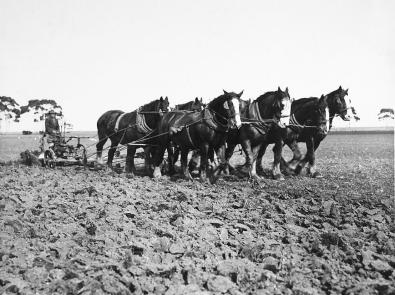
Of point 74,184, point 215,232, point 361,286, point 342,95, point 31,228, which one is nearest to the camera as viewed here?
point 361,286

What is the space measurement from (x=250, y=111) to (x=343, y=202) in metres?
3.66

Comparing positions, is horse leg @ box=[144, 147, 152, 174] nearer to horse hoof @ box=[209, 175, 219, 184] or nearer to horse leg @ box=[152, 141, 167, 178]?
horse leg @ box=[152, 141, 167, 178]

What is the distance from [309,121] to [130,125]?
529 centimetres

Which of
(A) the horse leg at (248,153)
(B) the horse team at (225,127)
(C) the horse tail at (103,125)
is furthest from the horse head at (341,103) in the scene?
(C) the horse tail at (103,125)

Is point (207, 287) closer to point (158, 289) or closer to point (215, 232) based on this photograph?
point (158, 289)

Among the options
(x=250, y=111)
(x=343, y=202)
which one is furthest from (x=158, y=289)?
(x=250, y=111)

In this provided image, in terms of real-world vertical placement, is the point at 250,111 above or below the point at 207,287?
above

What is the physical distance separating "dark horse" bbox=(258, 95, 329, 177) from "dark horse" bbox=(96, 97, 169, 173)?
3.40m

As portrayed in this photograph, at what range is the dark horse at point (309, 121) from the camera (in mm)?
11609

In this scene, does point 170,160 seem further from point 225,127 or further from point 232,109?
point 232,109

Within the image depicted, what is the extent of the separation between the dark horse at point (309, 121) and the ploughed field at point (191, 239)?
2.80 meters

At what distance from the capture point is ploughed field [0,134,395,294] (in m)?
4.69

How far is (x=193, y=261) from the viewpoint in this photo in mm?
5262

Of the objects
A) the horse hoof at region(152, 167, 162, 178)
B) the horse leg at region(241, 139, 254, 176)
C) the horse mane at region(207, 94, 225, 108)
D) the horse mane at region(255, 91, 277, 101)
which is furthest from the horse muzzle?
the horse hoof at region(152, 167, 162, 178)
